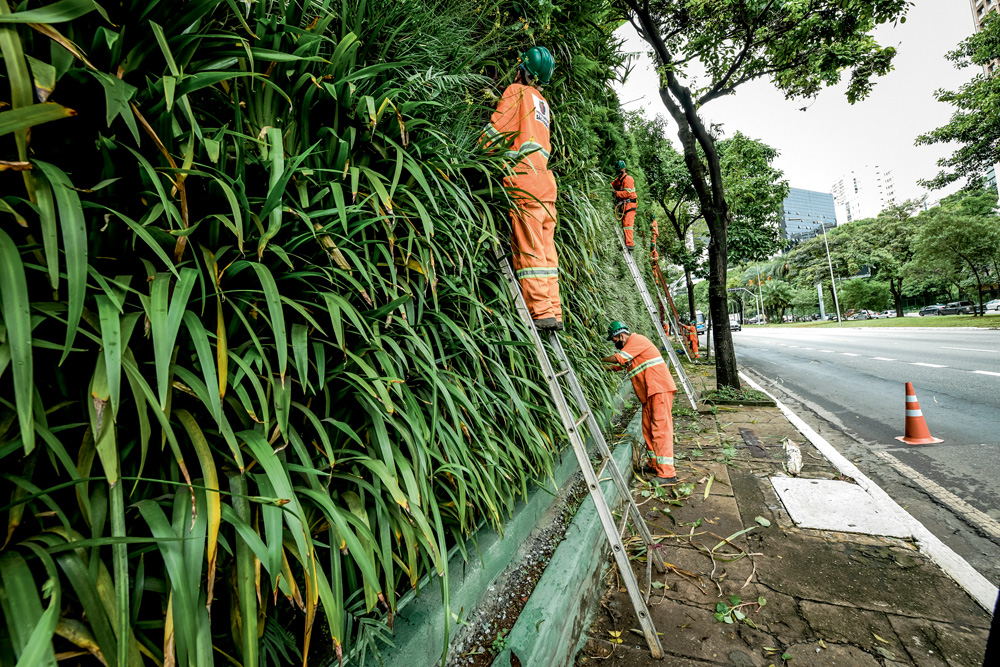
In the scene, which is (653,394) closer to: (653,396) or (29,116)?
(653,396)

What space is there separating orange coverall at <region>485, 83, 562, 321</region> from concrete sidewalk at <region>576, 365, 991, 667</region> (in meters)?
1.53

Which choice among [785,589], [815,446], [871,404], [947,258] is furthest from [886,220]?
[785,589]

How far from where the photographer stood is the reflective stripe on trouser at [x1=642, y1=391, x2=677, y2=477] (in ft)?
11.5

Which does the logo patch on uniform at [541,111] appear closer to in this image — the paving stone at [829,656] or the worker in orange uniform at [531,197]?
the worker in orange uniform at [531,197]

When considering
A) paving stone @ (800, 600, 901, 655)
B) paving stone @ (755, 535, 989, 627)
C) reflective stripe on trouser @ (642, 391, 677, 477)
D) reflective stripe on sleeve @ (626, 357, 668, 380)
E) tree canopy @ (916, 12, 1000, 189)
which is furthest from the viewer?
tree canopy @ (916, 12, 1000, 189)

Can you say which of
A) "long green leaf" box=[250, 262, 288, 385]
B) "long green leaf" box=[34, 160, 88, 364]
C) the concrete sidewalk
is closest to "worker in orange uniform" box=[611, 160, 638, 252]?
the concrete sidewalk

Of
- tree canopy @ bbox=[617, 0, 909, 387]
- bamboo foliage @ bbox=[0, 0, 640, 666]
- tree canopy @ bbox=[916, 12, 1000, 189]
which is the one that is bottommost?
bamboo foliage @ bbox=[0, 0, 640, 666]

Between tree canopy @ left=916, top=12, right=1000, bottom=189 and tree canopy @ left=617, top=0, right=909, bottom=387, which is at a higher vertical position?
tree canopy @ left=916, top=12, right=1000, bottom=189

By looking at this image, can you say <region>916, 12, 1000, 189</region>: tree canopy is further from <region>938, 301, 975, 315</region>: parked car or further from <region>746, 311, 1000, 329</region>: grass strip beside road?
<region>938, 301, 975, 315</region>: parked car

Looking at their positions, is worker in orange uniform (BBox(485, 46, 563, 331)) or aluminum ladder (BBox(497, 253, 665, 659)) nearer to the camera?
aluminum ladder (BBox(497, 253, 665, 659))

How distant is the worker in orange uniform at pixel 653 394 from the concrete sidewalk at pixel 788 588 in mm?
288

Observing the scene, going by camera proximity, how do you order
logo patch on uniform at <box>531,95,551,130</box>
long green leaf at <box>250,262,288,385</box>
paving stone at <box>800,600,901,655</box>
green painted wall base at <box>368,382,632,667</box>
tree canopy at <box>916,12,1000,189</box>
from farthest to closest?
tree canopy at <box>916,12,1000,189</box> < logo patch on uniform at <box>531,95,551,130</box> < paving stone at <box>800,600,901,655</box> < green painted wall base at <box>368,382,632,667</box> < long green leaf at <box>250,262,288,385</box>

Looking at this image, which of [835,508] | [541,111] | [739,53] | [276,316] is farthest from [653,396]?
[739,53]

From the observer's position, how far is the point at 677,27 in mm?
6457
